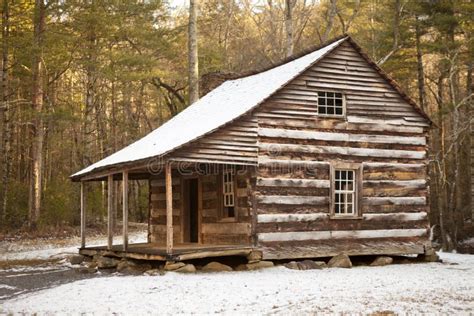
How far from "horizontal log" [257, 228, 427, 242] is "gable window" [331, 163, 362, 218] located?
0.58 metres

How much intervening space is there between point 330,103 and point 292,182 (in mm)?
2982

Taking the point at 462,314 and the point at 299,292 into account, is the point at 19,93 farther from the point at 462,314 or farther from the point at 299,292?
the point at 462,314

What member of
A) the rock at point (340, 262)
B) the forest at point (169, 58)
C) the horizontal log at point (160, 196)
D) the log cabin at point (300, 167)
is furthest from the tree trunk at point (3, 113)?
Answer: the rock at point (340, 262)

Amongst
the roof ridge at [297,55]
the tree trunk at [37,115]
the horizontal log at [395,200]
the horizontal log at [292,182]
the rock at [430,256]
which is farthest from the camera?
the tree trunk at [37,115]

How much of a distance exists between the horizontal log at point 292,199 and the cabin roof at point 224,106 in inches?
98.2

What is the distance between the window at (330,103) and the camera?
66.0 ft

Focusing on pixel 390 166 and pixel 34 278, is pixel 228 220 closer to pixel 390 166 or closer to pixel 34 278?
pixel 390 166

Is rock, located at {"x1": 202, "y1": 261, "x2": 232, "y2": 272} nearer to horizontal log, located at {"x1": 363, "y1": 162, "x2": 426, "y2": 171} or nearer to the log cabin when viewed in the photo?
the log cabin

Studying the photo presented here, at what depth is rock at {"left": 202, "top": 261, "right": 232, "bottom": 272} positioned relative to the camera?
17.5 meters

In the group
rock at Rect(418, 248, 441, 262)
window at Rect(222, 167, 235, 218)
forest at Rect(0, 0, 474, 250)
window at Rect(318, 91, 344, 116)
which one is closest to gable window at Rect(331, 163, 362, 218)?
window at Rect(318, 91, 344, 116)

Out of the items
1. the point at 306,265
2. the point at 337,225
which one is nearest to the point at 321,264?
the point at 306,265

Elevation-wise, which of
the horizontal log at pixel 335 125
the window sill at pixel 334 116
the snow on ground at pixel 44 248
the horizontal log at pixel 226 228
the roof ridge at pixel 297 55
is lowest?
the snow on ground at pixel 44 248

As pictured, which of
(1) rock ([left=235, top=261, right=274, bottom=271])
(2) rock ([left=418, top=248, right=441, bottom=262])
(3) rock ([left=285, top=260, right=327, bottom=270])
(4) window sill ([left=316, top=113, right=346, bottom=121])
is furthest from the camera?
(2) rock ([left=418, top=248, right=441, bottom=262])

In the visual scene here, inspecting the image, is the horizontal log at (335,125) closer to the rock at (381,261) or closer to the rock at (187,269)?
the rock at (381,261)
